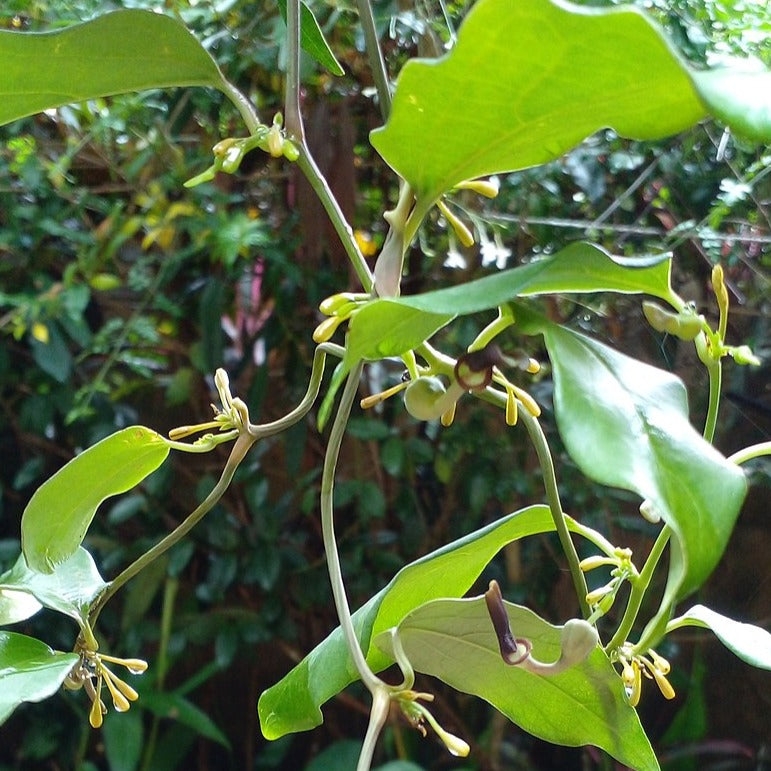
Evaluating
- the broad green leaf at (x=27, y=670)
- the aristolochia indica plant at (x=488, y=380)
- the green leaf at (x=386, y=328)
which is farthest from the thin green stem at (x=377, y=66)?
the broad green leaf at (x=27, y=670)

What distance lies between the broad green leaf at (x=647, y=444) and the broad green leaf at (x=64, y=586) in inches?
7.8

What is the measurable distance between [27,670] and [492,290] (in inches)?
7.8

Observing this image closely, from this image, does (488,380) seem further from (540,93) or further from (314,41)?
(314,41)

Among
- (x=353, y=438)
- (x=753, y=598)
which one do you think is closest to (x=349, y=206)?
(x=353, y=438)

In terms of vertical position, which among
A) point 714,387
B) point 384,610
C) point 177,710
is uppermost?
point 714,387

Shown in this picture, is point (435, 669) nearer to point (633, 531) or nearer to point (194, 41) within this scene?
point (194, 41)

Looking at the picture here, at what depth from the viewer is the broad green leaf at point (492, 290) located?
0.59 feet

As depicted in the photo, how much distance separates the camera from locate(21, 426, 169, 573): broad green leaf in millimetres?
284

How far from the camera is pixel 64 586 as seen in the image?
31cm

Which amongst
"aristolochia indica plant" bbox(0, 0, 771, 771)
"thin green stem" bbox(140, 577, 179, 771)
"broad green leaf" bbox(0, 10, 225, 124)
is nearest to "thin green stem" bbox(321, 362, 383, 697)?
"aristolochia indica plant" bbox(0, 0, 771, 771)

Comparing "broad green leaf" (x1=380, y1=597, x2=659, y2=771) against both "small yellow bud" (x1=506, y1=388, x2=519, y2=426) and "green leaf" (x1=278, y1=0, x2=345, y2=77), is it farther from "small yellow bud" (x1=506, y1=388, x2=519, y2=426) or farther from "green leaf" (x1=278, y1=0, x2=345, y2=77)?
"green leaf" (x1=278, y1=0, x2=345, y2=77)

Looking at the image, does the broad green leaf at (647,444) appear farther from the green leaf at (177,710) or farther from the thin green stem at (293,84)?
the green leaf at (177,710)

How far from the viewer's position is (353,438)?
976 mm

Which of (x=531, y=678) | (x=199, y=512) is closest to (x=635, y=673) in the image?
(x=531, y=678)
